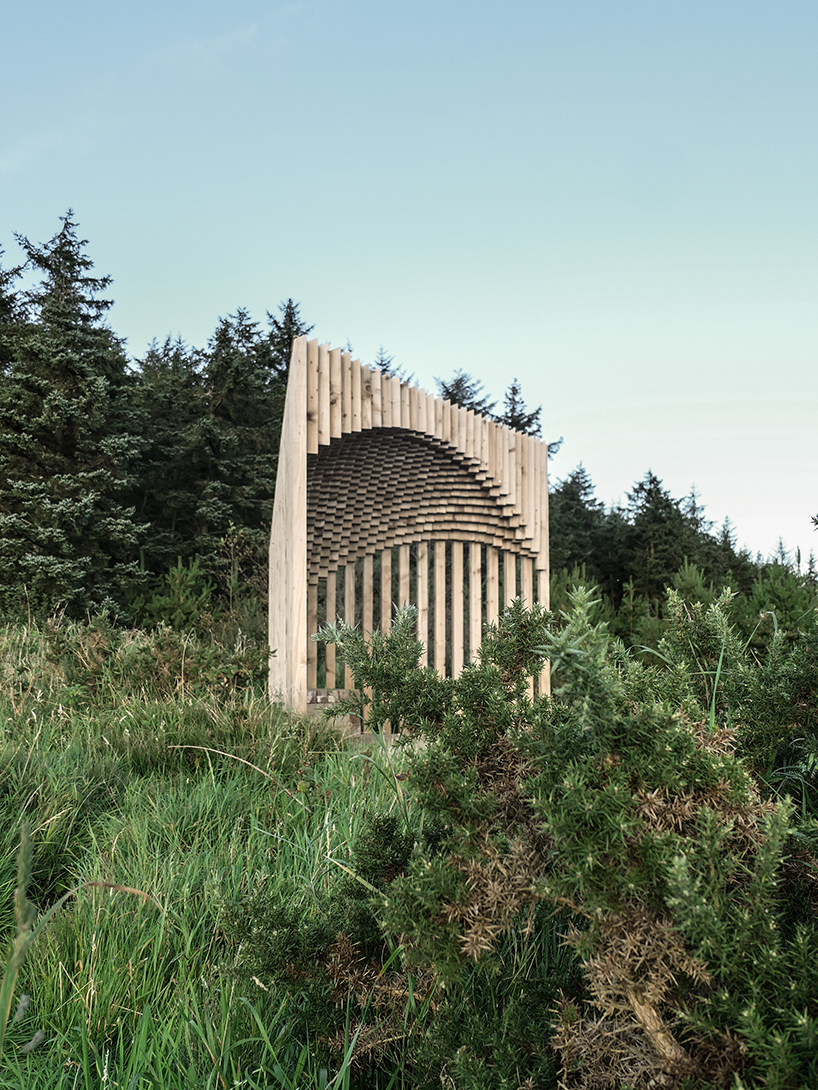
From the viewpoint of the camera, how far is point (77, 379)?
1392cm

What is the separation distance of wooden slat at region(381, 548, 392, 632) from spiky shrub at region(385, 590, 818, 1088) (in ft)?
17.8

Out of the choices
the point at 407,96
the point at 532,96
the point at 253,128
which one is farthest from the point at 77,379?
the point at 532,96

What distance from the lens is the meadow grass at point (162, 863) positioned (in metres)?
1.28

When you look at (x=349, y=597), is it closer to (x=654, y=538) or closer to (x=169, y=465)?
(x=654, y=538)

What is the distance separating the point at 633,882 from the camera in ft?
2.63

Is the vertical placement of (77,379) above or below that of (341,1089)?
above

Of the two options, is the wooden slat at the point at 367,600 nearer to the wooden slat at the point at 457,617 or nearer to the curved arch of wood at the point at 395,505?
the curved arch of wood at the point at 395,505

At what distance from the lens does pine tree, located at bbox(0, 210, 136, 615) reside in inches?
502

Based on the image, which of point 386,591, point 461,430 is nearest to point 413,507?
point 386,591

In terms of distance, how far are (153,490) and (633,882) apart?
686 inches

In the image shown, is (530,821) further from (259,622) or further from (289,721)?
(259,622)

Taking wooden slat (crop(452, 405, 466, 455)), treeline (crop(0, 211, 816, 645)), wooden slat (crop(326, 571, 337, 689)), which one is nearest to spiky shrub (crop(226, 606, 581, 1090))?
wooden slat (crop(326, 571, 337, 689))

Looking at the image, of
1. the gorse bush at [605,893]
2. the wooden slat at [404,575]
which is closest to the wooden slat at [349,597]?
the wooden slat at [404,575]

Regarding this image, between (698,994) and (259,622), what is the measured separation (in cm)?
1026
